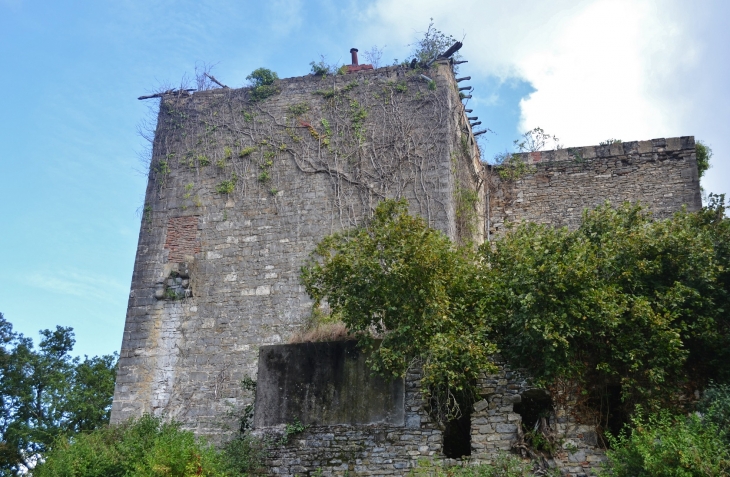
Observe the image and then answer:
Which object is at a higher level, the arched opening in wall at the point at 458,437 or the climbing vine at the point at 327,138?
the climbing vine at the point at 327,138

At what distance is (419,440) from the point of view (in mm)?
10445

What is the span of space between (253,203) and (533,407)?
6.37m

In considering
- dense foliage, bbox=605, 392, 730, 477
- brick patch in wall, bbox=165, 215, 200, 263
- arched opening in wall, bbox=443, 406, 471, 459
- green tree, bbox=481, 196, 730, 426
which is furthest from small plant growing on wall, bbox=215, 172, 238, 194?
dense foliage, bbox=605, 392, 730, 477

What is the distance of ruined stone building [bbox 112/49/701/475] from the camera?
13.4 meters

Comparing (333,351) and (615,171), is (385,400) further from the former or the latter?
(615,171)

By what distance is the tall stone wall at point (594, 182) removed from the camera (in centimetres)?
1605

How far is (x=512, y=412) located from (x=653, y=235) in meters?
2.94

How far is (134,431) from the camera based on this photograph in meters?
11.6

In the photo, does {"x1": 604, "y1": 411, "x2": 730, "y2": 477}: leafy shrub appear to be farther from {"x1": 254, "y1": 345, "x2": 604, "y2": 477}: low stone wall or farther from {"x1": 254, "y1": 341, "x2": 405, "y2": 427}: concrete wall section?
{"x1": 254, "y1": 341, "x2": 405, "y2": 427}: concrete wall section

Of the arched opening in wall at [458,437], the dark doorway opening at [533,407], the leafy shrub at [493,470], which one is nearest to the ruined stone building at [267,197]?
the arched opening in wall at [458,437]

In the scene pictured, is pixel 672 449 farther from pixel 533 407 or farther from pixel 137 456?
pixel 137 456

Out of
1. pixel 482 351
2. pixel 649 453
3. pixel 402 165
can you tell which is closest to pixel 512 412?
pixel 482 351

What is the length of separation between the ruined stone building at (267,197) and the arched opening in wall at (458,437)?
7.29ft

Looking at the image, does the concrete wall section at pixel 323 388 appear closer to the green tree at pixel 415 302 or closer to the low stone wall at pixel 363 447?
the low stone wall at pixel 363 447
